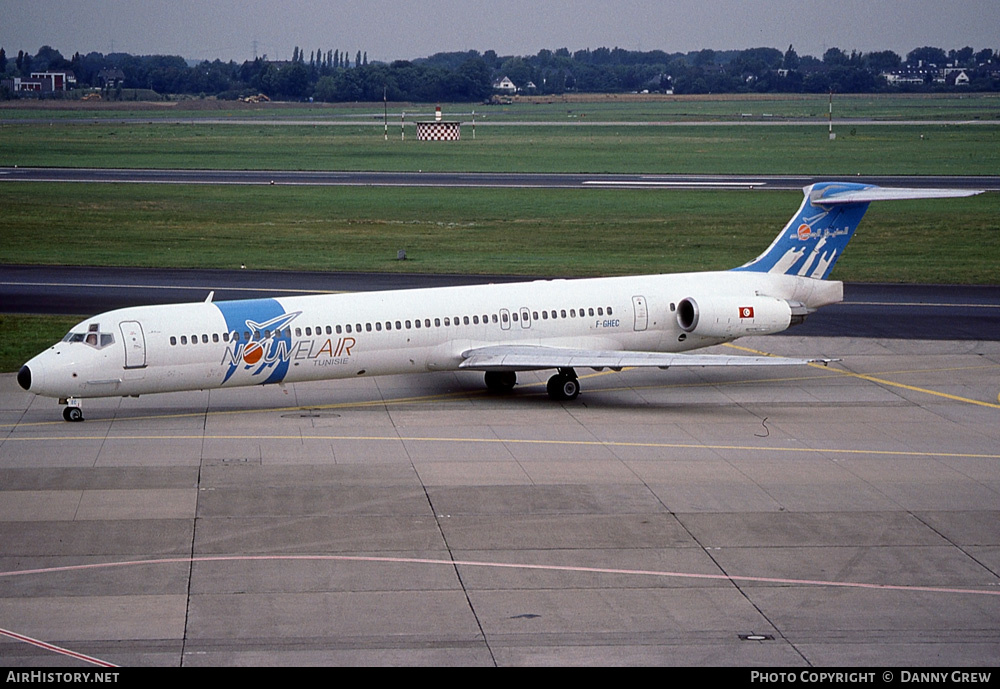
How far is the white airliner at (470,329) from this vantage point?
1250 inches

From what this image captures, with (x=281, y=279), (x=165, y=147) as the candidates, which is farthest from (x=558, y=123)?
(x=281, y=279)

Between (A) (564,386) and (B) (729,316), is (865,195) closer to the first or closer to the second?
(B) (729,316)

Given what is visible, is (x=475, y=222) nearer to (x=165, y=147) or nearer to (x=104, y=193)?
(x=104, y=193)

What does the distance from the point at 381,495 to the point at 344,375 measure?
8515 millimetres

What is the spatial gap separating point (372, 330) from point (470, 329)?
2987mm

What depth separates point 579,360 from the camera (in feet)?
114

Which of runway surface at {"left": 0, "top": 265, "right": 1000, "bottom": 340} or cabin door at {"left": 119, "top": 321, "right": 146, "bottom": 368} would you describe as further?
runway surface at {"left": 0, "top": 265, "right": 1000, "bottom": 340}

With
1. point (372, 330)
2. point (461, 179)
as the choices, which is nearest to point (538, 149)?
point (461, 179)

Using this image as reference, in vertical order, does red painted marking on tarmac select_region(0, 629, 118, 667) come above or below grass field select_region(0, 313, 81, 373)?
below

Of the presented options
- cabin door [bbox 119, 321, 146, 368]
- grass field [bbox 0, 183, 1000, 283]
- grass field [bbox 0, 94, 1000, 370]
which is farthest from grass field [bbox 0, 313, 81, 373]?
grass field [bbox 0, 183, 1000, 283]

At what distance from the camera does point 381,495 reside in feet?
86.6

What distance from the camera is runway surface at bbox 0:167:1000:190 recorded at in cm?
9369

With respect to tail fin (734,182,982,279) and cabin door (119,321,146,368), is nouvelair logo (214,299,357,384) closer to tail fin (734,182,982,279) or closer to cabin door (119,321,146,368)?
cabin door (119,321,146,368)

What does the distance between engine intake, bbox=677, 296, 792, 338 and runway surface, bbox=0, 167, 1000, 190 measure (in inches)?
2190
